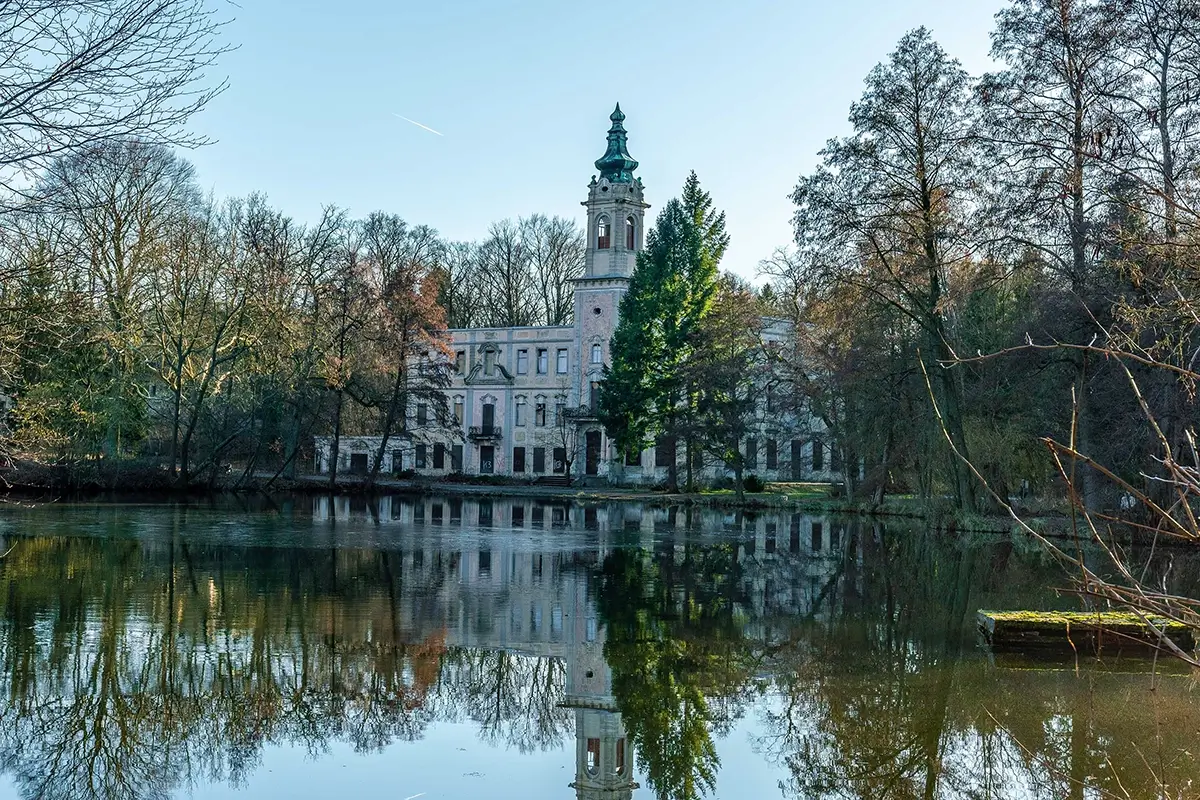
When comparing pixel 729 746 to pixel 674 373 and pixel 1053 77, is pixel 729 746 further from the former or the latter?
pixel 674 373

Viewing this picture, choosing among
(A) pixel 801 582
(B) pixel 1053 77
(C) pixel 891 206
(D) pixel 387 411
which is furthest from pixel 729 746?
(D) pixel 387 411

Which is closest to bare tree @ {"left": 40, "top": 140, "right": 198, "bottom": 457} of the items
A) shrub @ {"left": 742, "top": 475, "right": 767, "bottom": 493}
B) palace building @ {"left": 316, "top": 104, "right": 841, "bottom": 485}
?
palace building @ {"left": 316, "top": 104, "right": 841, "bottom": 485}

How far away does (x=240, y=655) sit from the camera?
36.0 ft

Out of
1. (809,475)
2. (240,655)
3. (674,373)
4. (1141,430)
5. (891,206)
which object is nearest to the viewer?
(240,655)

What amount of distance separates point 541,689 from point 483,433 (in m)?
46.8

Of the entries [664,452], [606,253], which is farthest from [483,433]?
[664,452]

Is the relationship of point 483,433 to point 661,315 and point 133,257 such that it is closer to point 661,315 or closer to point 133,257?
point 661,315

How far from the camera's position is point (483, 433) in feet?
187

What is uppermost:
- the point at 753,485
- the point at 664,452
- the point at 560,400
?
the point at 560,400

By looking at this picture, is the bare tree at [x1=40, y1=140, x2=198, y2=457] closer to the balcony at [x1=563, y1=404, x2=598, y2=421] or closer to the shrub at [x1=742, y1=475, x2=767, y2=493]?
the balcony at [x1=563, y1=404, x2=598, y2=421]

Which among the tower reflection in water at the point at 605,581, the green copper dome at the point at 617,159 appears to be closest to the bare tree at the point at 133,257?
the tower reflection in water at the point at 605,581

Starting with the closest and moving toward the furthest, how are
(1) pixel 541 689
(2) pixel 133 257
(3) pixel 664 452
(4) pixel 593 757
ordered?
(4) pixel 593 757
(1) pixel 541 689
(2) pixel 133 257
(3) pixel 664 452

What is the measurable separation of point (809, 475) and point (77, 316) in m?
43.8

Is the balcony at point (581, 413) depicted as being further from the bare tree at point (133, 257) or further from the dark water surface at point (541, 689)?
the dark water surface at point (541, 689)
